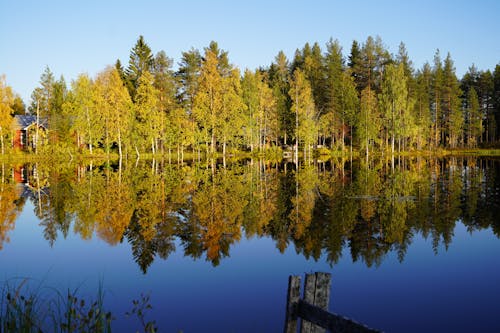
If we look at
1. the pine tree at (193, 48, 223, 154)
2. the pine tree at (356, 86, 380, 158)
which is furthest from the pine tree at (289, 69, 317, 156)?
the pine tree at (193, 48, 223, 154)

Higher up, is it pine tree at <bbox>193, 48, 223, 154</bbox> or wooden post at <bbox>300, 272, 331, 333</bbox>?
pine tree at <bbox>193, 48, 223, 154</bbox>

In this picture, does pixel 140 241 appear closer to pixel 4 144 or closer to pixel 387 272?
pixel 387 272

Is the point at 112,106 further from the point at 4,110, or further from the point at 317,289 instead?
the point at 317,289

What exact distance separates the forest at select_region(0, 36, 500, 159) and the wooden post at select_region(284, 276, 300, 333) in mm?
56152

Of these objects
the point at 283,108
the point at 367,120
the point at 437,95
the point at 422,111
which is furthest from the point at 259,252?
the point at 437,95

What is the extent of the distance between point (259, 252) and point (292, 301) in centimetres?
768

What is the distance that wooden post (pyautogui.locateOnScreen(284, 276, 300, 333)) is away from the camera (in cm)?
534

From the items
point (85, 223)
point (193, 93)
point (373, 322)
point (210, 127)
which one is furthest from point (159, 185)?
point (193, 93)

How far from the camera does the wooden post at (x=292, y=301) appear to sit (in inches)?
210

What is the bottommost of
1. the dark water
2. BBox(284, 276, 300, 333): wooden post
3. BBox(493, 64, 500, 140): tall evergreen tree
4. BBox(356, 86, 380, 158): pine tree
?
the dark water

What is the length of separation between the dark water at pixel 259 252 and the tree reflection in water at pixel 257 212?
0.08 m

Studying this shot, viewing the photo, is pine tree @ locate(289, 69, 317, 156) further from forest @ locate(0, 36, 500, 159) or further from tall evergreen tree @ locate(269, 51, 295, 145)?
tall evergreen tree @ locate(269, 51, 295, 145)

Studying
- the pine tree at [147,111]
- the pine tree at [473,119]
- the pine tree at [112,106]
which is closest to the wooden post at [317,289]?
the pine tree at [112,106]

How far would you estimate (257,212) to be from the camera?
62.6 ft
